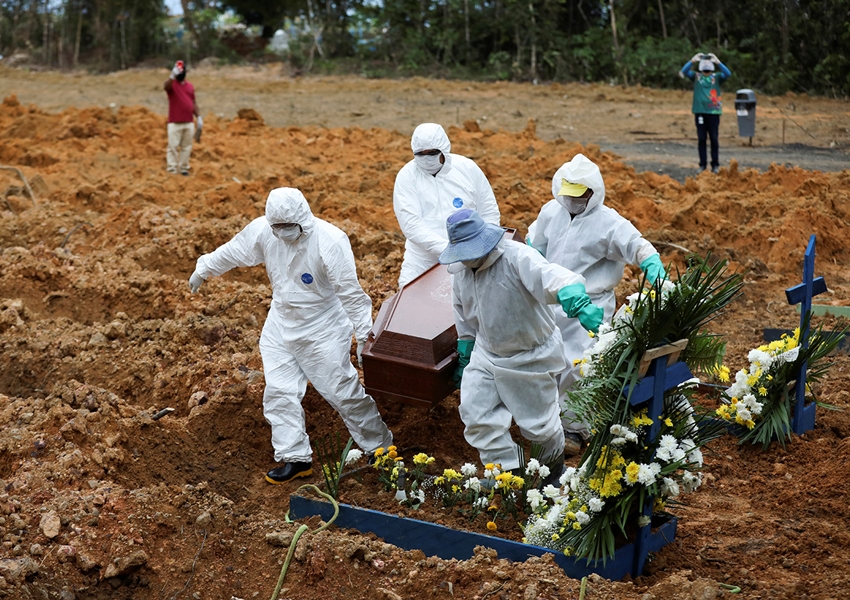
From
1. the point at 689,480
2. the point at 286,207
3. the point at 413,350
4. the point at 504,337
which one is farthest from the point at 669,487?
the point at 286,207

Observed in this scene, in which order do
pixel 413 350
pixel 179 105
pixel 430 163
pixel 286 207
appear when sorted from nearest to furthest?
pixel 413 350
pixel 286 207
pixel 430 163
pixel 179 105

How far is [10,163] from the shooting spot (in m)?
14.8

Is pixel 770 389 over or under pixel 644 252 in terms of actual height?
under

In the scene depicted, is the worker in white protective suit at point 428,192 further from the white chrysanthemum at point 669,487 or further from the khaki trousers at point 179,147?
the khaki trousers at point 179,147

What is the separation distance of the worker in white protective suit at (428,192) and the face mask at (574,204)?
1010 millimetres

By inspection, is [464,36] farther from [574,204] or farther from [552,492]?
[552,492]

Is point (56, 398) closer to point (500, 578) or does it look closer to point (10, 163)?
point (500, 578)

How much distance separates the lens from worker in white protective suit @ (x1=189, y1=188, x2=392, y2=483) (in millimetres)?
5711

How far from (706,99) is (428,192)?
7.70m

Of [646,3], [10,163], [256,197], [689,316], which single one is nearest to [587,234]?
[689,316]

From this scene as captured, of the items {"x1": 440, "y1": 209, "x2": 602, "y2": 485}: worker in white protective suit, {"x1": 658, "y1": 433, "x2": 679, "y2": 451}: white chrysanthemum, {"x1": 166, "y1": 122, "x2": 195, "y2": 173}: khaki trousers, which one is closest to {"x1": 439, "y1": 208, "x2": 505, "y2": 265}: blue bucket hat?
{"x1": 440, "y1": 209, "x2": 602, "y2": 485}: worker in white protective suit

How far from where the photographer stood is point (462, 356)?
216 inches

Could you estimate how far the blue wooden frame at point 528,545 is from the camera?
4238 mm

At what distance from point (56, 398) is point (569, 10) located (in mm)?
21935
